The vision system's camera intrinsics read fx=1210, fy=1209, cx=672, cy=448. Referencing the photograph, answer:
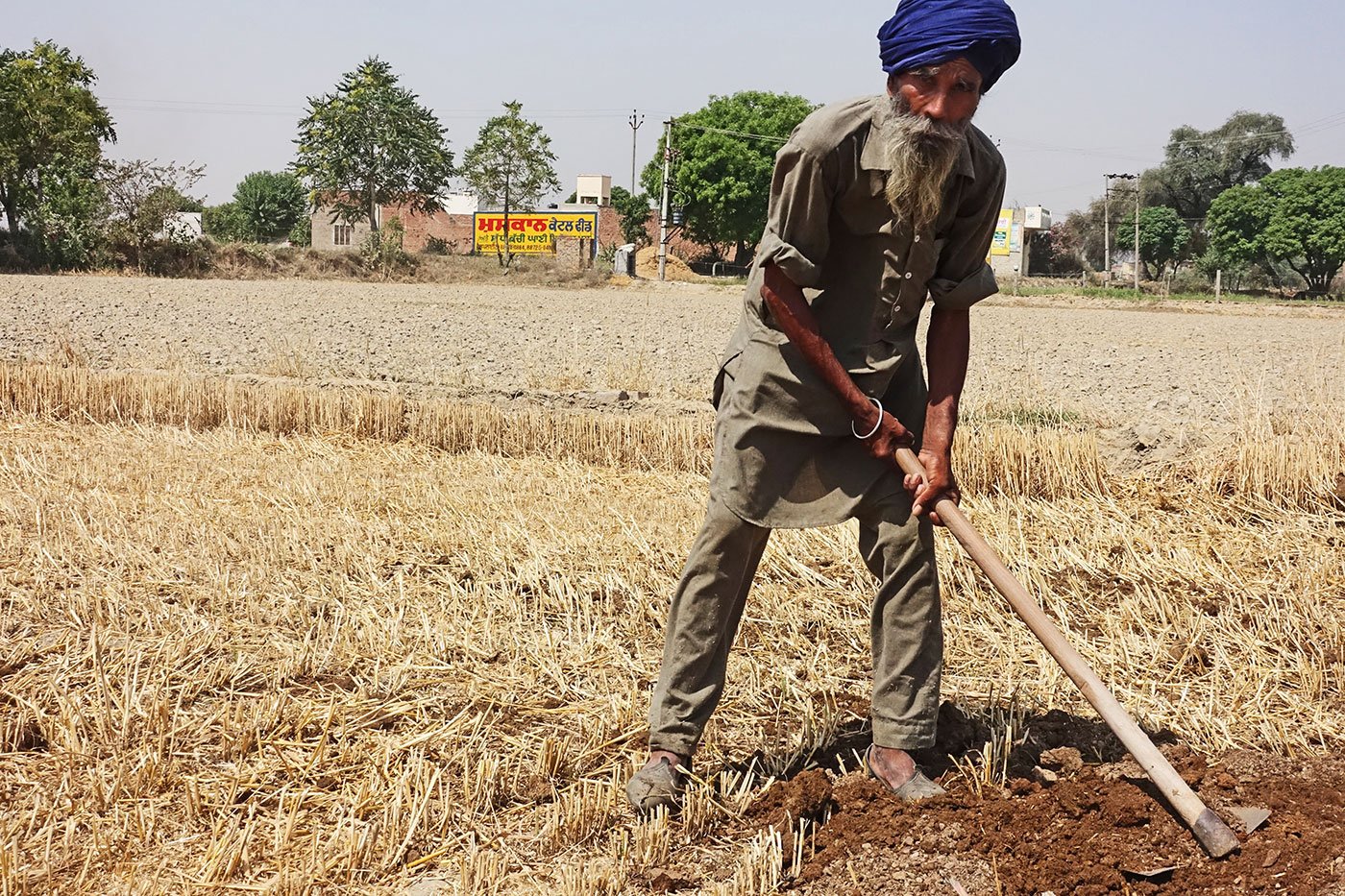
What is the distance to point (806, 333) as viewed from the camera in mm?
2996

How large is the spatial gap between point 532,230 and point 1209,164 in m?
50.1

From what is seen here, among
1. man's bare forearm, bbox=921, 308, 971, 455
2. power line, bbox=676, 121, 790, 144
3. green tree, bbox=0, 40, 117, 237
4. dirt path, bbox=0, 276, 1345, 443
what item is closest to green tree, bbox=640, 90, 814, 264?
power line, bbox=676, 121, 790, 144

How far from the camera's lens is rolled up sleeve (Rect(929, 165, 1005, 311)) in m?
3.09

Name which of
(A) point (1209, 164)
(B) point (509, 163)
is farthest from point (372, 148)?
(A) point (1209, 164)

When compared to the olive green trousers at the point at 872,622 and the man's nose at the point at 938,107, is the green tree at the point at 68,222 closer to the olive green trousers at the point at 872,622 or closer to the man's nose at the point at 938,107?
the olive green trousers at the point at 872,622

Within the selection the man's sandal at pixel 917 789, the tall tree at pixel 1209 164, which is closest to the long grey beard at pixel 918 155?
the man's sandal at pixel 917 789

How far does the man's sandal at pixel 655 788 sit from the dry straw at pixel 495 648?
2.4 inches

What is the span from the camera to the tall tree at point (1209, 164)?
274ft

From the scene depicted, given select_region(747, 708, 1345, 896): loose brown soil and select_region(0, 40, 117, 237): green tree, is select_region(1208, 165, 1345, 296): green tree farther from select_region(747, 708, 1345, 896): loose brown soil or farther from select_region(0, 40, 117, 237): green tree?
select_region(747, 708, 1345, 896): loose brown soil

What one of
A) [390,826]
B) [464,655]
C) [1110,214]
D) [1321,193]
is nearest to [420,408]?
[464,655]

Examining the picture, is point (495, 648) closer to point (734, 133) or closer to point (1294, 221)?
point (734, 133)

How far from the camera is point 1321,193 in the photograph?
6594 cm

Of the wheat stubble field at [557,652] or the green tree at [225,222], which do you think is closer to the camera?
the wheat stubble field at [557,652]

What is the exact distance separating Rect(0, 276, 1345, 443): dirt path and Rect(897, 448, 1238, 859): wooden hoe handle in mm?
4410
